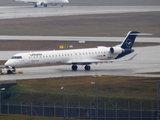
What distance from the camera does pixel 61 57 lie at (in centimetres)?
6275

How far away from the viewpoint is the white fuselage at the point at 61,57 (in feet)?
199

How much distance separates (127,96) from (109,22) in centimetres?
9947

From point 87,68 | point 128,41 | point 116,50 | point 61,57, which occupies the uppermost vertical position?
point 128,41

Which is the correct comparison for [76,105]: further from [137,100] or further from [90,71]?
[90,71]

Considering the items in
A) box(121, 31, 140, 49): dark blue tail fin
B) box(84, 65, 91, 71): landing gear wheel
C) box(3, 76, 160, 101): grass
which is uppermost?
box(121, 31, 140, 49): dark blue tail fin

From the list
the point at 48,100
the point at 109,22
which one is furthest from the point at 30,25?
the point at 48,100

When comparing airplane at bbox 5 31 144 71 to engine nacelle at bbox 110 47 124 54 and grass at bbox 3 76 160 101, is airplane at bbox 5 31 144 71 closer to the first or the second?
engine nacelle at bbox 110 47 124 54

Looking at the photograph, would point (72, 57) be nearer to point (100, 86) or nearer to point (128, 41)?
point (128, 41)

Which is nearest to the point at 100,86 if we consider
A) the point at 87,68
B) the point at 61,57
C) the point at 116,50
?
the point at 61,57

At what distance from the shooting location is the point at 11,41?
102 metres

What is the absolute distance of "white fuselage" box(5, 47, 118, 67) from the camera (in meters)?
60.6

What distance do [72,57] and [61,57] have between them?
1913 mm

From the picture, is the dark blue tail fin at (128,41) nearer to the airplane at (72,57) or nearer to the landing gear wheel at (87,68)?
the airplane at (72,57)

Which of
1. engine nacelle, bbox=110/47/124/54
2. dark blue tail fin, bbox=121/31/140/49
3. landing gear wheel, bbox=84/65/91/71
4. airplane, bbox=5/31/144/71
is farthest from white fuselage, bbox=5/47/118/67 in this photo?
dark blue tail fin, bbox=121/31/140/49
